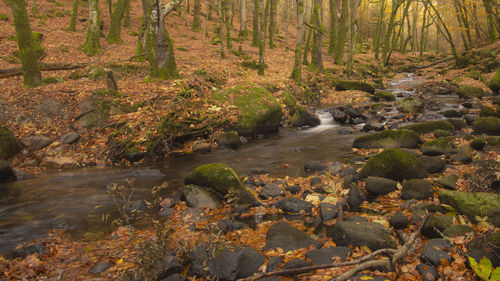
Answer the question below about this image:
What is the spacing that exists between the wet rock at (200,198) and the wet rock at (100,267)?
83.1 inches

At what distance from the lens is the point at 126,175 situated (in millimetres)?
8320

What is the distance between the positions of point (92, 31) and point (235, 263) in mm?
18471

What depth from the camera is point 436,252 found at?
3611 millimetres

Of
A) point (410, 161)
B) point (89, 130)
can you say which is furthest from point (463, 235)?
point (89, 130)

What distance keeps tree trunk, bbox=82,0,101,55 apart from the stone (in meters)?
10.4

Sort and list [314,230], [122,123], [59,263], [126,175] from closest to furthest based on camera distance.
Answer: [59,263] → [314,230] → [126,175] → [122,123]

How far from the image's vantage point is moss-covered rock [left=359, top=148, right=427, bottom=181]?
619 centimetres

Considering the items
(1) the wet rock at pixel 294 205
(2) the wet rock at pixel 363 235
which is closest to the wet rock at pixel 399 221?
(2) the wet rock at pixel 363 235

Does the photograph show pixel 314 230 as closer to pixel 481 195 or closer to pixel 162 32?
pixel 481 195

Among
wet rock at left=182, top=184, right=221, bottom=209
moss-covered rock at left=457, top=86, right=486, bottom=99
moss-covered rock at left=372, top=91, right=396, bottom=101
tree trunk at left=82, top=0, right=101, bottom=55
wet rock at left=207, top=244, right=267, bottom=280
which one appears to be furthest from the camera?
moss-covered rock at left=372, top=91, right=396, bottom=101

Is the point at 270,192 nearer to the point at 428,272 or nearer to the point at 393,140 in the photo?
the point at 428,272

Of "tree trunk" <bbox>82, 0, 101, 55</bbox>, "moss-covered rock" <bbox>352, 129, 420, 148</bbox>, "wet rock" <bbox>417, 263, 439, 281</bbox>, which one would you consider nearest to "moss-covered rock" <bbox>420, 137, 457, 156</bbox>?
"moss-covered rock" <bbox>352, 129, 420, 148</bbox>

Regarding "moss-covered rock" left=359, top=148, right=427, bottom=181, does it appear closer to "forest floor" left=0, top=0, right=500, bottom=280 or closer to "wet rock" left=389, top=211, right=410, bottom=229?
"forest floor" left=0, top=0, right=500, bottom=280

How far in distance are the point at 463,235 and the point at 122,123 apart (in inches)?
384
